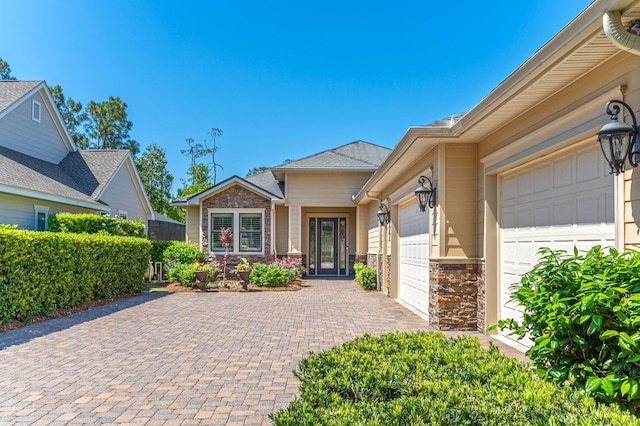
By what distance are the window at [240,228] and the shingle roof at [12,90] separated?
7285 millimetres

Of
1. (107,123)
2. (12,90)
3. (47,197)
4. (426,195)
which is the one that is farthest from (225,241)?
(107,123)

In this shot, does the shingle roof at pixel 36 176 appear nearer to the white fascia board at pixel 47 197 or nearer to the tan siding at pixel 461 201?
the white fascia board at pixel 47 197

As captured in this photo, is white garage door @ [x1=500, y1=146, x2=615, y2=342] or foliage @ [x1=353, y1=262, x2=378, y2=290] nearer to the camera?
white garage door @ [x1=500, y1=146, x2=615, y2=342]

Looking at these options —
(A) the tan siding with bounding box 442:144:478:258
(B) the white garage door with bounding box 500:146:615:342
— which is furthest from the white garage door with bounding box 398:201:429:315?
(B) the white garage door with bounding box 500:146:615:342

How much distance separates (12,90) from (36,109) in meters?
0.87

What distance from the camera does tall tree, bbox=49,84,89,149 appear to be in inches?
1364

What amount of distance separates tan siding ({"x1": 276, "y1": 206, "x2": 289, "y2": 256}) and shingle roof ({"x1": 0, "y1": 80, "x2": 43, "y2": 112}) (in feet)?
31.8

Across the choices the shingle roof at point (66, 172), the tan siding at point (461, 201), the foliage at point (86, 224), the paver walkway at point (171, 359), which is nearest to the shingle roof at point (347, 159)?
the foliage at point (86, 224)

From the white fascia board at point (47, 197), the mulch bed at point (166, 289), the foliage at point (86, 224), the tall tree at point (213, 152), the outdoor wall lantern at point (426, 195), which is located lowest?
the mulch bed at point (166, 289)

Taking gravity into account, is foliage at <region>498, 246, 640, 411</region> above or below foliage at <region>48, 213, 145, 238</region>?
below

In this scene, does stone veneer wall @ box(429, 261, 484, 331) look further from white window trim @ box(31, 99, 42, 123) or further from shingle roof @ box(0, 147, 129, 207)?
white window trim @ box(31, 99, 42, 123)

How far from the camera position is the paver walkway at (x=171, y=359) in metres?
3.73

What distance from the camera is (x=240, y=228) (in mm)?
16609

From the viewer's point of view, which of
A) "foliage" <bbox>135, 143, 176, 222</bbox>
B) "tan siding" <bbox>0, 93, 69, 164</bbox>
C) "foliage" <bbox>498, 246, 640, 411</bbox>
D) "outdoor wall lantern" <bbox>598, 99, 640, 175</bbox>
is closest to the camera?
"foliage" <bbox>498, 246, 640, 411</bbox>
